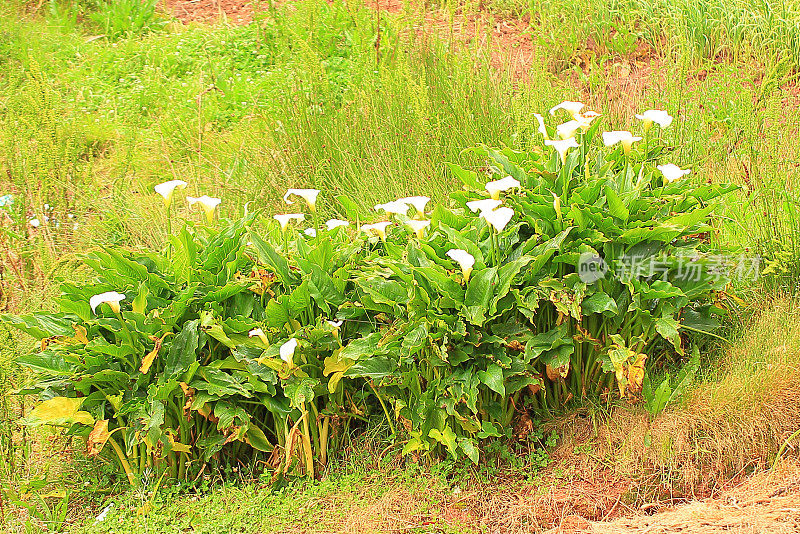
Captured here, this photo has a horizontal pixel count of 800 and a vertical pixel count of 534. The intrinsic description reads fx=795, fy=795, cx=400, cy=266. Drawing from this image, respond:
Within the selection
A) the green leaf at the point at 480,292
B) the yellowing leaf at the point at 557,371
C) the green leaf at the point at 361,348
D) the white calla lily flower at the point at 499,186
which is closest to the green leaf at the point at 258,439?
the green leaf at the point at 361,348

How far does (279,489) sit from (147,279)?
876mm

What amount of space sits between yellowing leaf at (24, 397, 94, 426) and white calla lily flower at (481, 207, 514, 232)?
1.48 m

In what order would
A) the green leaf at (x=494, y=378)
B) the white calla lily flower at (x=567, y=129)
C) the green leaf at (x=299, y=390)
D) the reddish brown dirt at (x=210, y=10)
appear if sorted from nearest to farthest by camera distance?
the green leaf at (x=494, y=378), the green leaf at (x=299, y=390), the white calla lily flower at (x=567, y=129), the reddish brown dirt at (x=210, y=10)

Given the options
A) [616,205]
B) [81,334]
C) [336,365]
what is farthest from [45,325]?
[616,205]

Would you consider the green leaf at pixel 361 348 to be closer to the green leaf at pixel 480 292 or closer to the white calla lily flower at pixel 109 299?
the green leaf at pixel 480 292

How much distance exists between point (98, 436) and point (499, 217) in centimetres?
152

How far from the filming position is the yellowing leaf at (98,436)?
2.66 metres

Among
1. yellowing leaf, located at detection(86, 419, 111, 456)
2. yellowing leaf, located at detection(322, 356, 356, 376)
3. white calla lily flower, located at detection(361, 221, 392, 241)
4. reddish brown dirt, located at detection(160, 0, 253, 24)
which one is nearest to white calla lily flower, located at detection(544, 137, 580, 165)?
white calla lily flower, located at detection(361, 221, 392, 241)

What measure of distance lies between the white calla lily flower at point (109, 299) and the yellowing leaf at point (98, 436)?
40 cm

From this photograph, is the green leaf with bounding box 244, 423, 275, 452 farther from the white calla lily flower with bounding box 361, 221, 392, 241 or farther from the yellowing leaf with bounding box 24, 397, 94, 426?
the white calla lily flower with bounding box 361, 221, 392, 241

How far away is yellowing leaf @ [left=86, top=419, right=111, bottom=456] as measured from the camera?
2664mm

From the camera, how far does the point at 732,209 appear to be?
3504 mm

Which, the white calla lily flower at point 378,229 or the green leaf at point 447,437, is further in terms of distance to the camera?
the white calla lily flower at point 378,229

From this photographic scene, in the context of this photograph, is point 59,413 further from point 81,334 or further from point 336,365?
point 336,365
